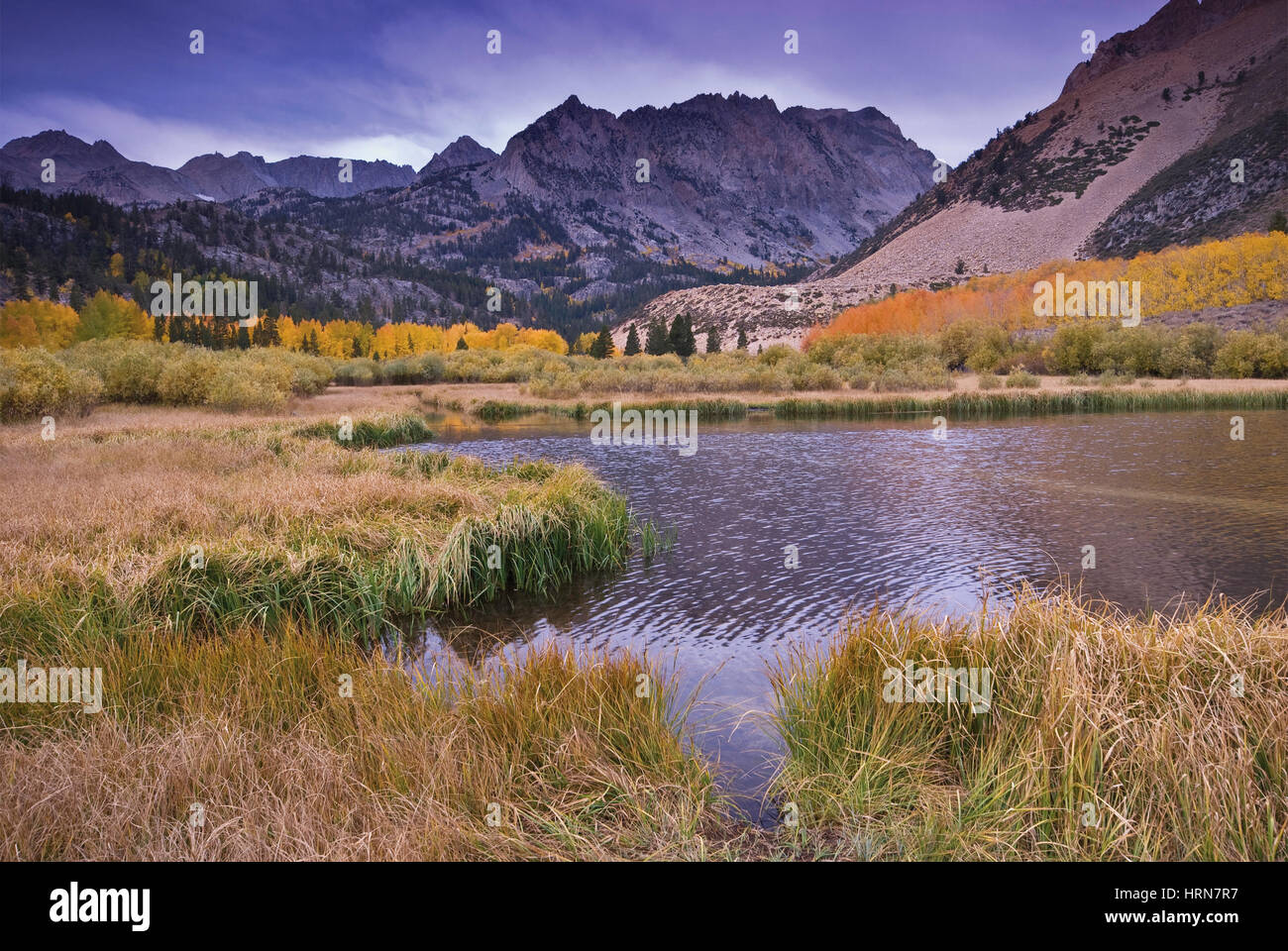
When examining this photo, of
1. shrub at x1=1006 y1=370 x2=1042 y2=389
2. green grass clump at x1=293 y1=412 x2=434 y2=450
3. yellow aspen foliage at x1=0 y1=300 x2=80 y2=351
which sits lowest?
green grass clump at x1=293 y1=412 x2=434 y2=450

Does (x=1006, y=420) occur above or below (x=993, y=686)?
above

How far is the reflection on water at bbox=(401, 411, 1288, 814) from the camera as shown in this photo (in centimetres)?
1064

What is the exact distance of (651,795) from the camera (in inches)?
208

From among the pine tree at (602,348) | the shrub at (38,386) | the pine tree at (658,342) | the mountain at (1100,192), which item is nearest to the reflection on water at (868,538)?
the shrub at (38,386)

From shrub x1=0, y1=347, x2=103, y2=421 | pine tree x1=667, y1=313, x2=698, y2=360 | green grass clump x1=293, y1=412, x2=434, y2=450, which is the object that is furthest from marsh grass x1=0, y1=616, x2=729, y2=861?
pine tree x1=667, y1=313, x2=698, y2=360

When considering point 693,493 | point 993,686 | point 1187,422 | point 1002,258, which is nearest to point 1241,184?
point 1002,258

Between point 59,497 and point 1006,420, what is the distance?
41881 millimetres

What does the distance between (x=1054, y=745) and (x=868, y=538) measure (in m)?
11.8

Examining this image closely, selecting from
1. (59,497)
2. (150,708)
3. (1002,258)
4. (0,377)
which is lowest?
(150,708)

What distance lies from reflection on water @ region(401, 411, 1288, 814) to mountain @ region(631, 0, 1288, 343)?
100190mm

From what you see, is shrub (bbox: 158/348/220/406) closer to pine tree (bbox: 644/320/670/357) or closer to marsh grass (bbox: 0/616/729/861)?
→ marsh grass (bbox: 0/616/729/861)

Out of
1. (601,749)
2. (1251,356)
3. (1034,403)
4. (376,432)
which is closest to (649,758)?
(601,749)
